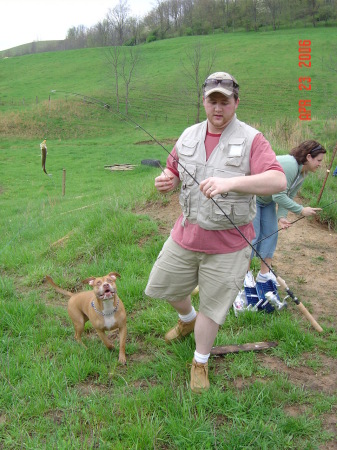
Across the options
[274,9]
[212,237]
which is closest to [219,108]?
[212,237]

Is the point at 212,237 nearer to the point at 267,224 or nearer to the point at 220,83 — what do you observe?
the point at 220,83

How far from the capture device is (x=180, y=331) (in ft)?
12.2

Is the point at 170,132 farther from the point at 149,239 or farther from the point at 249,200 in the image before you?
the point at 249,200

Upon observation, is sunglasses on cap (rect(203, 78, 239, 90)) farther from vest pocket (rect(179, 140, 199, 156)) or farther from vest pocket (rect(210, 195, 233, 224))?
vest pocket (rect(210, 195, 233, 224))

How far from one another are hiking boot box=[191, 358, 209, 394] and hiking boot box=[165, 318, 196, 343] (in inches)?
Answer: 21.1

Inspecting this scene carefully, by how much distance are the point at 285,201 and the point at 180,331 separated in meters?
1.77

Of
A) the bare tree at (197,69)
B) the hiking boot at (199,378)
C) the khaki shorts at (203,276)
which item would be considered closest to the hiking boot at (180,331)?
the khaki shorts at (203,276)

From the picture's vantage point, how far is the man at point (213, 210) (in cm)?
283

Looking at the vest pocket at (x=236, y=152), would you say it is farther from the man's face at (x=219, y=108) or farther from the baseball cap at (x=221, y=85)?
the baseball cap at (x=221, y=85)

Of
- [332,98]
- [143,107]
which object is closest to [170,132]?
[143,107]

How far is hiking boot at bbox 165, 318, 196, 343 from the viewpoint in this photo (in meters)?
3.67

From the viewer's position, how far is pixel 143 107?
134 ft

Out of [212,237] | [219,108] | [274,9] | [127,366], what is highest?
[274,9]

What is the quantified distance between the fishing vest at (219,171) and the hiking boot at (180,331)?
108cm
